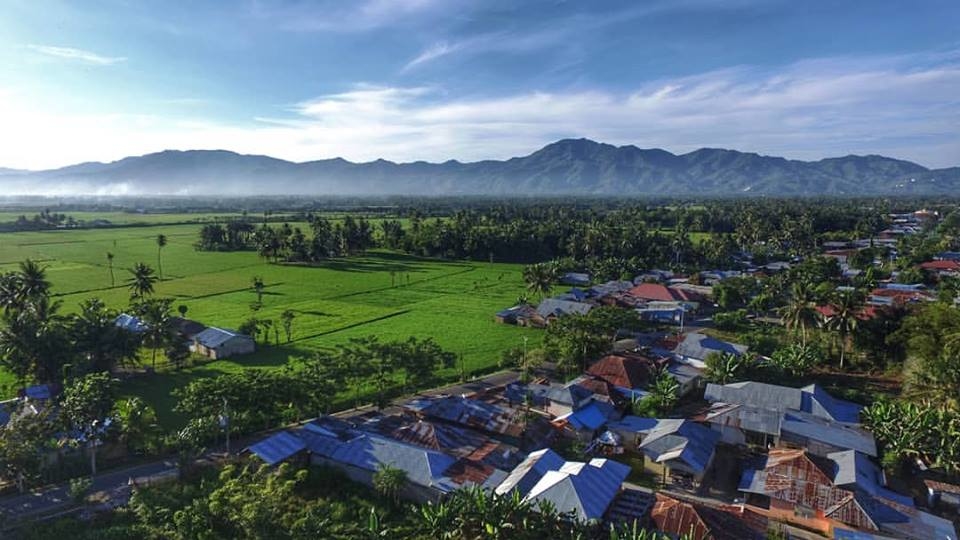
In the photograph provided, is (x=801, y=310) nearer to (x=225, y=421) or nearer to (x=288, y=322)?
(x=225, y=421)

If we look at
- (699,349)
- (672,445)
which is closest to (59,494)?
(672,445)

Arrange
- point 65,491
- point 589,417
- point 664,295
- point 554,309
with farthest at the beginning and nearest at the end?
1. point 664,295
2. point 554,309
3. point 589,417
4. point 65,491

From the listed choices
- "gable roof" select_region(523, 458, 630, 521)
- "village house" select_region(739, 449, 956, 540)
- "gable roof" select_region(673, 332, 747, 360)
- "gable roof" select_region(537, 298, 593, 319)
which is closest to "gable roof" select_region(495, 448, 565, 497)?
"gable roof" select_region(523, 458, 630, 521)

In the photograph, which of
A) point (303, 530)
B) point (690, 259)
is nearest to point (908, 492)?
point (303, 530)

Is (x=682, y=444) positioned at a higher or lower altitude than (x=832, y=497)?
higher

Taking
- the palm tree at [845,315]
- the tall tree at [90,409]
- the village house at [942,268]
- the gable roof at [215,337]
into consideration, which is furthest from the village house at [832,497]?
the village house at [942,268]

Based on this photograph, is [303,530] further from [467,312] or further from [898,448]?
[467,312]

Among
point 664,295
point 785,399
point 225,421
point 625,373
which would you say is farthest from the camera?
point 664,295
